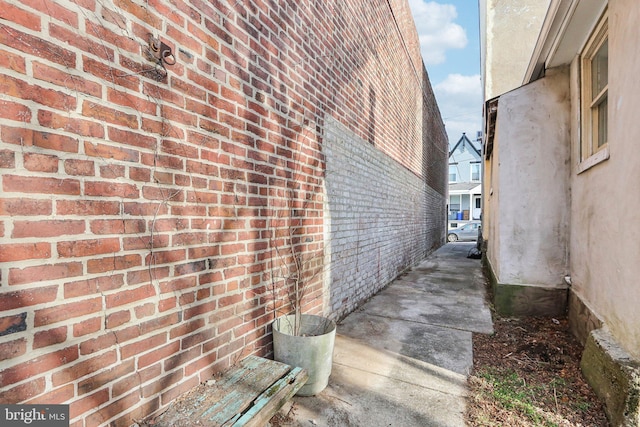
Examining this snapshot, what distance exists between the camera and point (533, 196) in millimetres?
4250

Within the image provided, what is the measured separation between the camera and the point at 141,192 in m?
1.57

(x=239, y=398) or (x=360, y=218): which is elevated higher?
(x=360, y=218)

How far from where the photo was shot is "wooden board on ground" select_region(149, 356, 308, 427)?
5.24 feet

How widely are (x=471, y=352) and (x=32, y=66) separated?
3.74 m

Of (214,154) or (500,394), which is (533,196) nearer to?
(500,394)

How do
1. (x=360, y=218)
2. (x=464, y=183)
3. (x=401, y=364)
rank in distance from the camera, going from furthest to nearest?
(x=464, y=183)
(x=360, y=218)
(x=401, y=364)

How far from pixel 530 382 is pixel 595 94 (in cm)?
307

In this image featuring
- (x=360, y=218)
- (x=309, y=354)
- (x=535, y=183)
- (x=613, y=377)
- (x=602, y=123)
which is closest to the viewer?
(x=613, y=377)

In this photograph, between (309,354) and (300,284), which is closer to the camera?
(309,354)

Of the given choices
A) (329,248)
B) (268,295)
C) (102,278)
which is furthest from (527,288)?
(102,278)

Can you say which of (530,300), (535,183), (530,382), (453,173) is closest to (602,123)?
(535,183)

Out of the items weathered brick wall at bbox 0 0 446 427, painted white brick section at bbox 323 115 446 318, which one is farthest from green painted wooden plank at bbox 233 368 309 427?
painted white brick section at bbox 323 115 446 318

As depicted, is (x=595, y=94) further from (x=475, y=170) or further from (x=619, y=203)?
(x=475, y=170)

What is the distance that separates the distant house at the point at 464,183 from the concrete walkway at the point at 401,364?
83.2 ft
